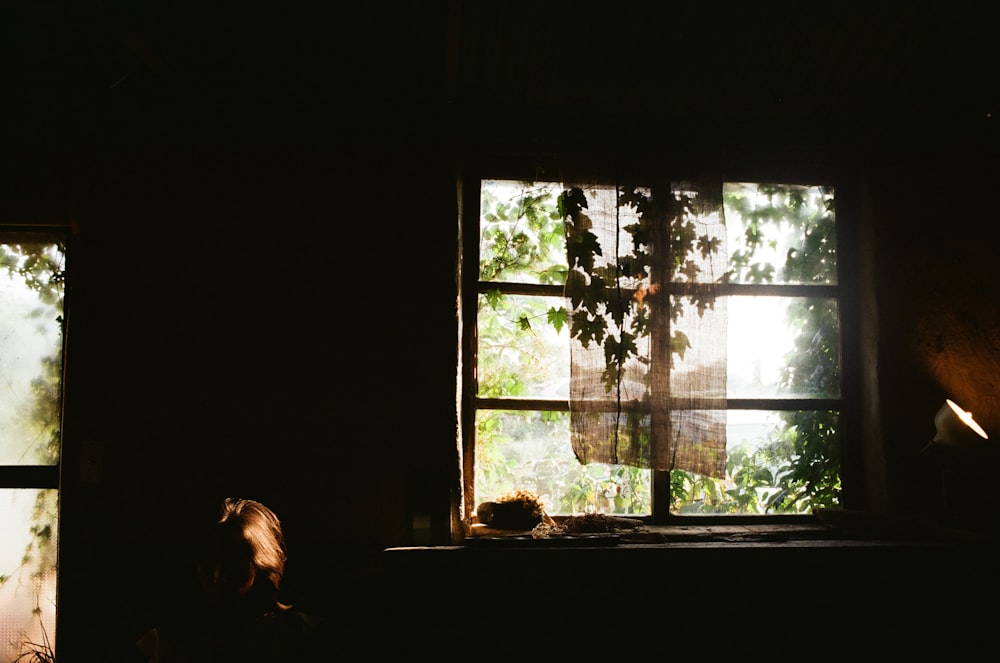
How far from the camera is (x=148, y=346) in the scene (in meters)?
2.53

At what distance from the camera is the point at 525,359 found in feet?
9.25

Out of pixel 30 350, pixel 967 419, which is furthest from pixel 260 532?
pixel 967 419

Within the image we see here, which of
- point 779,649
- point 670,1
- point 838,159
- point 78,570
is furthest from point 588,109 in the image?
point 78,570

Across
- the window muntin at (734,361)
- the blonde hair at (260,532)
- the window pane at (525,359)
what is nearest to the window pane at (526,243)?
the window muntin at (734,361)

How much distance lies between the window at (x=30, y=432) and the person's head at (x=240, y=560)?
3.39 ft

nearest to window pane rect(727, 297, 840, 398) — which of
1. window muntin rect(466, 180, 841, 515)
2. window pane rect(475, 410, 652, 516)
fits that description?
window muntin rect(466, 180, 841, 515)

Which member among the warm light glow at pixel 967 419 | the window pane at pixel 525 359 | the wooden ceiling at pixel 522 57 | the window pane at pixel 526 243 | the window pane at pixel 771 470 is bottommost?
the window pane at pixel 771 470

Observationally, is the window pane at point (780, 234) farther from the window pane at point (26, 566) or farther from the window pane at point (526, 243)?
the window pane at point (26, 566)

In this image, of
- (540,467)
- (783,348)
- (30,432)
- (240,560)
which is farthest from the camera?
(783,348)

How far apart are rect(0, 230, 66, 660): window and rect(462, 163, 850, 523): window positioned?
1925 mm

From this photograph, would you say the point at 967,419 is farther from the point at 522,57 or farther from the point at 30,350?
the point at 30,350

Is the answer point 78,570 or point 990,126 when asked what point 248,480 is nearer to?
Result: point 78,570

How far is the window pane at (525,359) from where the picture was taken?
9.22 ft

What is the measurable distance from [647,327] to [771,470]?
1.04m
